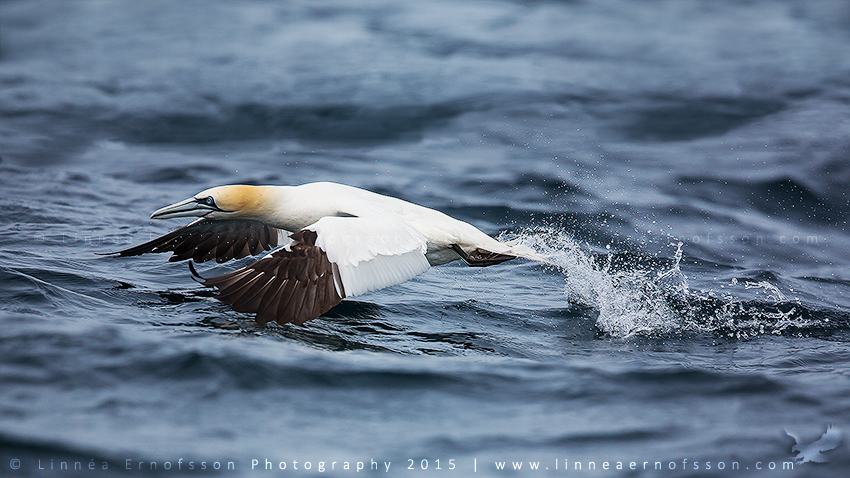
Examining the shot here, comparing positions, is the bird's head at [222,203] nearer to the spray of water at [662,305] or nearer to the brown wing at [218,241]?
the brown wing at [218,241]

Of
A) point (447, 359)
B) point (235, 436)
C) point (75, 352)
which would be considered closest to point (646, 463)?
point (447, 359)

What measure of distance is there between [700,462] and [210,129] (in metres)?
11.8

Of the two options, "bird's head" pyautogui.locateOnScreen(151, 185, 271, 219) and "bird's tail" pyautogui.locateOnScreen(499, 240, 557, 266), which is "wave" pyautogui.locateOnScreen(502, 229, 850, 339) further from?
"bird's head" pyautogui.locateOnScreen(151, 185, 271, 219)

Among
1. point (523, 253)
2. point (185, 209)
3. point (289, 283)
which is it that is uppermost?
point (185, 209)

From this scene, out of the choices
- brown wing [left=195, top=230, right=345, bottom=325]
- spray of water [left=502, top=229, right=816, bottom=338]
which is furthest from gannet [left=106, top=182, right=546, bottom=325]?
spray of water [left=502, top=229, right=816, bottom=338]

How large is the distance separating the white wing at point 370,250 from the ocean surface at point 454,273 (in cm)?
49

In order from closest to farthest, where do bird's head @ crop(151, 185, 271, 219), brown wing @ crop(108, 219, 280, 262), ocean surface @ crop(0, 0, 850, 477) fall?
1. ocean surface @ crop(0, 0, 850, 477)
2. bird's head @ crop(151, 185, 271, 219)
3. brown wing @ crop(108, 219, 280, 262)

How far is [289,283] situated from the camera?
20.6 feet

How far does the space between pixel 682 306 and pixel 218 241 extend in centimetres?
459

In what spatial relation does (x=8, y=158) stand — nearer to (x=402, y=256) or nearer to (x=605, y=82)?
(x=402, y=256)

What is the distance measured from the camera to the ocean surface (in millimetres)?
4859

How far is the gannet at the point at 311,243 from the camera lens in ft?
20.6

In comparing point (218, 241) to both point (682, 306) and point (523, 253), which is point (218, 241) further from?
point (682, 306)

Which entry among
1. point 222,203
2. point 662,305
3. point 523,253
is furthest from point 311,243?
point 662,305
